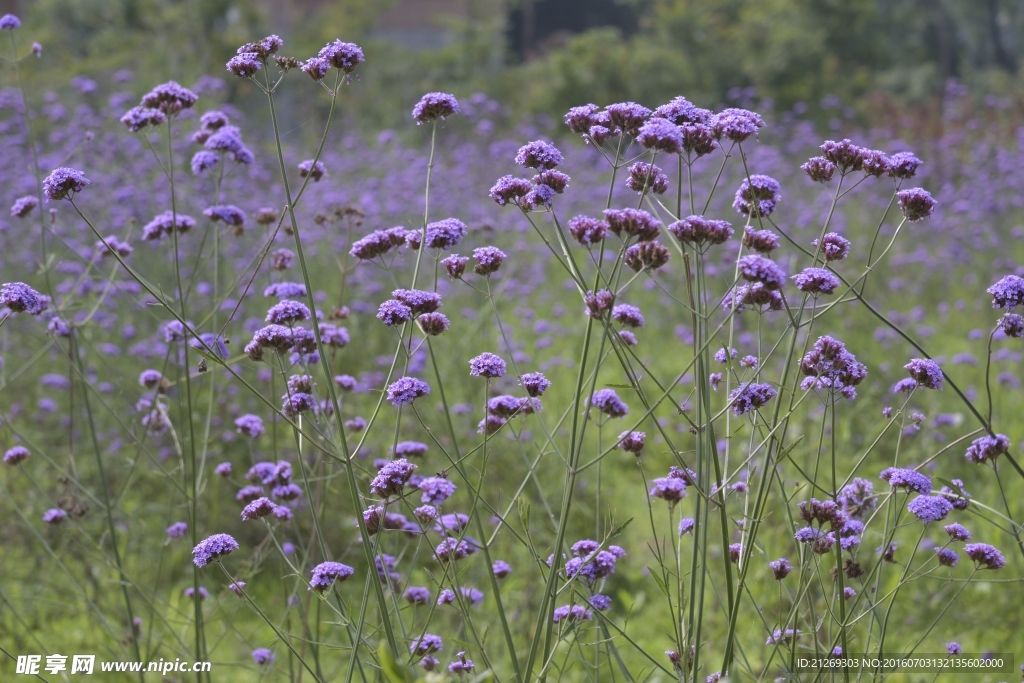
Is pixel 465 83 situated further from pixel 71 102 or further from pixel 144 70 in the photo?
pixel 71 102

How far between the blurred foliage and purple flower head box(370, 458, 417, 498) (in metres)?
11.8

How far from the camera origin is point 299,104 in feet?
68.8

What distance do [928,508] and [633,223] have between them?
3.03 feet

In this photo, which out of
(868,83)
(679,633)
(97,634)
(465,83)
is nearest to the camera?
(679,633)

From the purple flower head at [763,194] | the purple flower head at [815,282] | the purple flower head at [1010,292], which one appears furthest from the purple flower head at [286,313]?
the purple flower head at [1010,292]

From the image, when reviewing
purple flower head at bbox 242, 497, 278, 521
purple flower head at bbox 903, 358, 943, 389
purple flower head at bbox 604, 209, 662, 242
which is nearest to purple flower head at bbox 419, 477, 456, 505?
purple flower head at bbox 242, 497, 278, 521

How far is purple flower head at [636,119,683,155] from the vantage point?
189 centimetres

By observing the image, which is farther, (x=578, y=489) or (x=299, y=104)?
(x=299, y=104)

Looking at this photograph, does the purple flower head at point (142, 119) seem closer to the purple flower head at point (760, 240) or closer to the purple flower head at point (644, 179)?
the purple flower head at point (644, 179)

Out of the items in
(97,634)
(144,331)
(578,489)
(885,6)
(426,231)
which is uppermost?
(885,6)

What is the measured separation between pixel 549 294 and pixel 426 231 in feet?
18.4

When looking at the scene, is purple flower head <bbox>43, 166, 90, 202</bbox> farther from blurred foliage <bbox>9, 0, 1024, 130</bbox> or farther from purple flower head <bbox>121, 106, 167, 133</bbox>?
blurred foliage <bbox>9, 0, 1024, 130</bbox>

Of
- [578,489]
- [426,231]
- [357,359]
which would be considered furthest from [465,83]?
[426,231]

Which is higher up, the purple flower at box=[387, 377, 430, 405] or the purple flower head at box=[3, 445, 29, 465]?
the purple flower at box=[387, 377, 430, 405]
